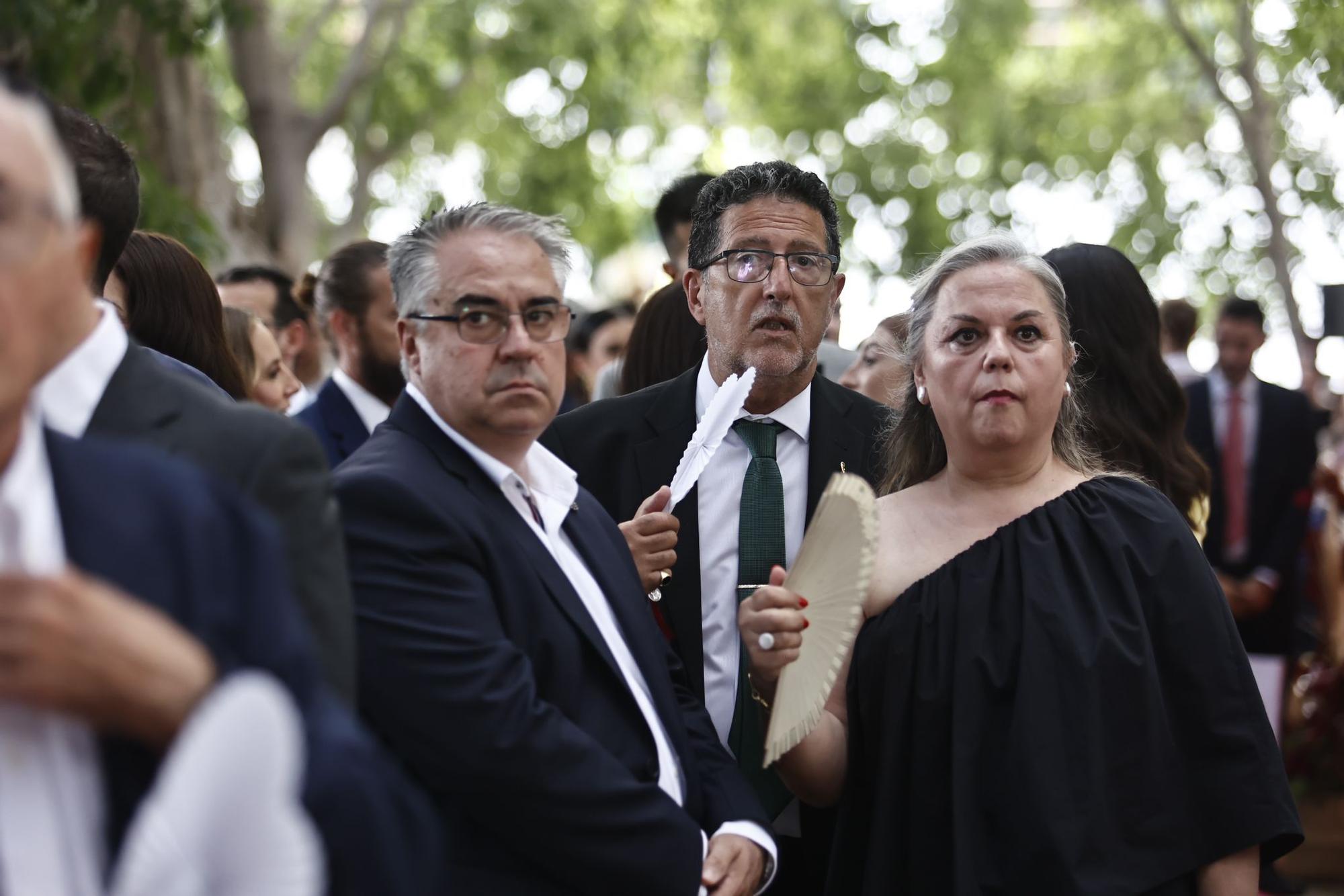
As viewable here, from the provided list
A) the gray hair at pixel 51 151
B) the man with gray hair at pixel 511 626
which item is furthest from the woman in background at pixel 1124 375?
the gray hair at pixel 51 151

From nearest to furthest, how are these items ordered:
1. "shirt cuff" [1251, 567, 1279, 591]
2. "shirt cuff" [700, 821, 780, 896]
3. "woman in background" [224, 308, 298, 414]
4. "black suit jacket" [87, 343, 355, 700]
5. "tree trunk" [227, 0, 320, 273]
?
"black suit jacket" [87, 343, 355, 700] → "shirt cuff" [700, 821, 780, 896] → "woman in background" [224, 308, 298, 414] → "shirt cuff" [1251, 567, 1279, 591] → "tree trunk" [227, 0, 320, 273]

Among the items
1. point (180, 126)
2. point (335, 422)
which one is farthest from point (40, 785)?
point (180, 126)

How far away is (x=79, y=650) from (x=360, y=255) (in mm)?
4255

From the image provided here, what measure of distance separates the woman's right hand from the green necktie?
549 millimetres

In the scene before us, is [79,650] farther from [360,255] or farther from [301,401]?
[301,401]

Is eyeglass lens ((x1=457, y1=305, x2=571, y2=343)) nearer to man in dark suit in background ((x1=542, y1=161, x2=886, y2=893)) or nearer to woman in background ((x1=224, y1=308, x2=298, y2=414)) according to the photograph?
man in dark suit in background ((x1=542, y1=161, x2=886, y2=893))

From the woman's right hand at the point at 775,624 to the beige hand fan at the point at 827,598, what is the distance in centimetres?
3

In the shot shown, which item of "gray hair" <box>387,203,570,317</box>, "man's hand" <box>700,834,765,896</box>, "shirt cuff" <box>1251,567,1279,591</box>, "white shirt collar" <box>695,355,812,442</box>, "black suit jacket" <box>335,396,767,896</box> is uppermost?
"gray hair" <box>387,203,570,317</box>

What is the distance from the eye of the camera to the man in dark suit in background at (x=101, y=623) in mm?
1496

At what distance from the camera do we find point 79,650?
148 cm

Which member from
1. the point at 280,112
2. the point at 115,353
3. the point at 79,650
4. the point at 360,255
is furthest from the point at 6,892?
the point at 280,112

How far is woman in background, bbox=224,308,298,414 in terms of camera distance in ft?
16.6

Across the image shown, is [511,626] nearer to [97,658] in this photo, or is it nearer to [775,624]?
[775,624]

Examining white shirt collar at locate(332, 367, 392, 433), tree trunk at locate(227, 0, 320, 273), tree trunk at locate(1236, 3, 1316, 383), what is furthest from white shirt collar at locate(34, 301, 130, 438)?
tree trunk at locate(1236, 3, 1316, 383)
